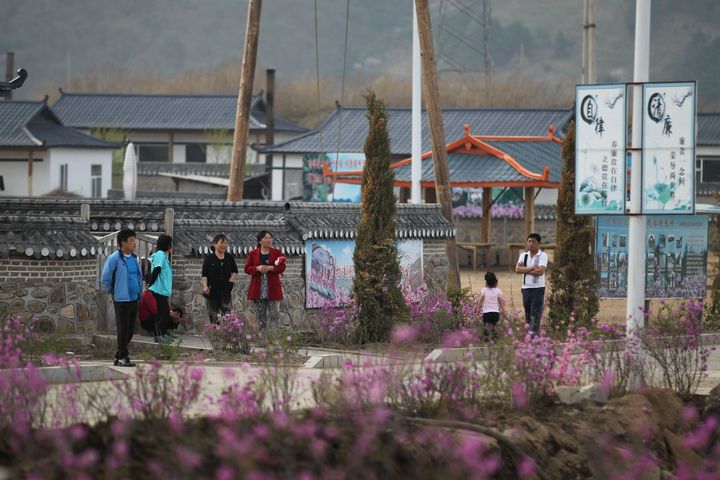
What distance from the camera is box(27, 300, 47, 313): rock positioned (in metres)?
16.7

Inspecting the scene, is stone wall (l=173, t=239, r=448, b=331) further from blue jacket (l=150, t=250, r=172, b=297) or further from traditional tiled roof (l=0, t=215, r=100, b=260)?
blue jacket (l=150, t=250, r=172, b=297)

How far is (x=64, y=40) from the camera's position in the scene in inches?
6097

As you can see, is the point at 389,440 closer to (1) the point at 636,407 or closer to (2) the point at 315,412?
(2) the point at 315,412

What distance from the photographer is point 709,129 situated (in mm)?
64562

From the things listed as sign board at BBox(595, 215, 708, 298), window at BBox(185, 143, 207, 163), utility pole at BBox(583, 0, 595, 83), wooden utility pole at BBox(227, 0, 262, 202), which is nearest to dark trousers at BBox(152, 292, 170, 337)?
sign board at BBox(595, 215, 708, 298)

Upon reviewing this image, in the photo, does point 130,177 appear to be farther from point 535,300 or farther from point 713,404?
point 713,404

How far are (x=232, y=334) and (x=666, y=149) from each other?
553cm

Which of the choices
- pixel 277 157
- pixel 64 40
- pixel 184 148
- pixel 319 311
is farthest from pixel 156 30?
pixel 319 311

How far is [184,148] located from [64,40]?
85939 mm

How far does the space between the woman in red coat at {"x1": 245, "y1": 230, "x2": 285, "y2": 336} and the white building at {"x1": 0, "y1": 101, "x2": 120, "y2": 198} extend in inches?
1558

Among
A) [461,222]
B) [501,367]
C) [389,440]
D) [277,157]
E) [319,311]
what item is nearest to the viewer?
[389,440]

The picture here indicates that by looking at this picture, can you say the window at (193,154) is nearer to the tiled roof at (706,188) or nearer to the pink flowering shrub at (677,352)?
the tiled roof at (706,188)

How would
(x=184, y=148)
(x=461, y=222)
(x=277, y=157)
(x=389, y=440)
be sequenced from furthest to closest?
(x=184, y=148), (x=277, y=157), (x=461, y=222), (x=389, y=440)

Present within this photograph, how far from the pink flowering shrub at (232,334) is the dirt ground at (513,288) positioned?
183 inches
